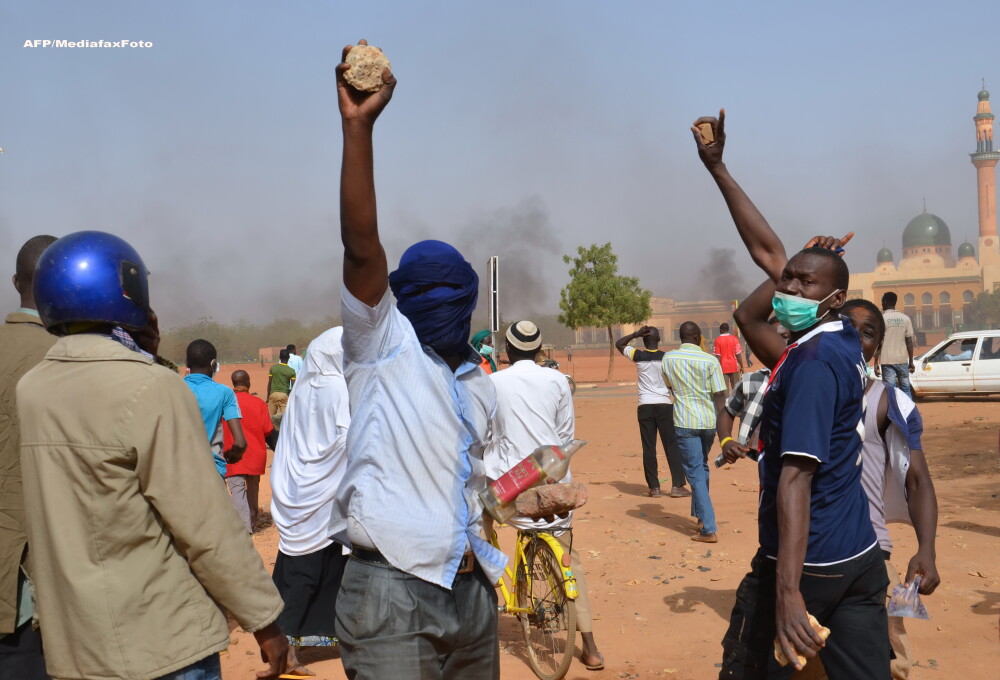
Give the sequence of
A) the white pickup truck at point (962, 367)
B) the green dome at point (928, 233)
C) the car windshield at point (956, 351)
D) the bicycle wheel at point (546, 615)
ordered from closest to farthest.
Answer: the bicycle wheel at point (546, 615), the white pickup truck at point (962, 367), the car windshield at point (956, 351), the green dome at point (928, 233)

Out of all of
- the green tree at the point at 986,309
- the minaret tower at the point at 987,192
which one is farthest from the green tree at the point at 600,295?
the minaret tower at the point at 987,192

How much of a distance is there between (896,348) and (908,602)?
11.7m

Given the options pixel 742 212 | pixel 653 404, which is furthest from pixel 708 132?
pixel 653 404

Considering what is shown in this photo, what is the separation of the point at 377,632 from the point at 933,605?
5579mm

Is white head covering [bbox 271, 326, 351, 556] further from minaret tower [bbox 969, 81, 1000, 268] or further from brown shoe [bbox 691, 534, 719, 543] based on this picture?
minaret tower [bbox 969, 81, 1000, 268]

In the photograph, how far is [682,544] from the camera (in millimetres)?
9039

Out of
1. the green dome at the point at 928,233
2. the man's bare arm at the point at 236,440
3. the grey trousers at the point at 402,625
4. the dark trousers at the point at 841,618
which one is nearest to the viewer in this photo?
Answer: the grey trousers at the point at 402,625

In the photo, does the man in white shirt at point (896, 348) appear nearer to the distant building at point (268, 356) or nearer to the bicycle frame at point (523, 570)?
the bicycle frame at point (523, 570)

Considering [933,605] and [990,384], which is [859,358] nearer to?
[933,605]

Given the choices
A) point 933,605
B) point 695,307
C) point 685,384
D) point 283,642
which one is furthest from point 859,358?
point 695,307

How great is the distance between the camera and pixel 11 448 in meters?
3.07

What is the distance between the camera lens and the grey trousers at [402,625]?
2527mm

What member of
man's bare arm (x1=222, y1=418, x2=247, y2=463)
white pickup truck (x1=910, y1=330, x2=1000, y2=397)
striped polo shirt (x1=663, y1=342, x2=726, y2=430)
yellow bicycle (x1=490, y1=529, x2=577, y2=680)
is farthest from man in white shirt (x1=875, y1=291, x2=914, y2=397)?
man's bare arm (x1=222, y1=418, x2=247, y2=463)

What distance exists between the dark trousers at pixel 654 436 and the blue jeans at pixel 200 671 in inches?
343
